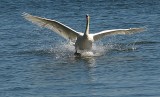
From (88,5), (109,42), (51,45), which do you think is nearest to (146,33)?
(109,42)

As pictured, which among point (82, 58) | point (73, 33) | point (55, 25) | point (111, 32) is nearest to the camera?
point (82, 58)

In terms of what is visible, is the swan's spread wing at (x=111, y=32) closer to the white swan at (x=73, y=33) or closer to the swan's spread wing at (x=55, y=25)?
the white swan at (x=73, y=33)

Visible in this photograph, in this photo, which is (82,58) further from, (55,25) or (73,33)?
(55,25)

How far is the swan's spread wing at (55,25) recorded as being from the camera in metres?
28.9

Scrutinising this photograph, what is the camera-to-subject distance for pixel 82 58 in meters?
28.3

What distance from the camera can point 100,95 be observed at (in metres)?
20.6

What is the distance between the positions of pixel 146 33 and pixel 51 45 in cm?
448

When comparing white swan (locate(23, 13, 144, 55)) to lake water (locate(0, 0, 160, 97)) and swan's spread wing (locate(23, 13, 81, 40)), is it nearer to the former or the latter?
swan's spread wing (locate(23, 13, 81, 40))

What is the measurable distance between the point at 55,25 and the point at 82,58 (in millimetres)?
1880

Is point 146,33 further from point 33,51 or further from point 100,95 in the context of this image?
point 100,95

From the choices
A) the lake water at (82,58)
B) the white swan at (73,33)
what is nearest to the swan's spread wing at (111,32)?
the white swan at (73,33)

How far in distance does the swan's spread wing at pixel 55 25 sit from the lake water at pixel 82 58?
2.43ft

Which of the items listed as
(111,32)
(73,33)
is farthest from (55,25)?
(111,32)

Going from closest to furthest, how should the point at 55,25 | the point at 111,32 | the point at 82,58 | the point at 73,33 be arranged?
the point at 82,58 < the point at 55,25 < the point at 73,33 < the point at 111,32
